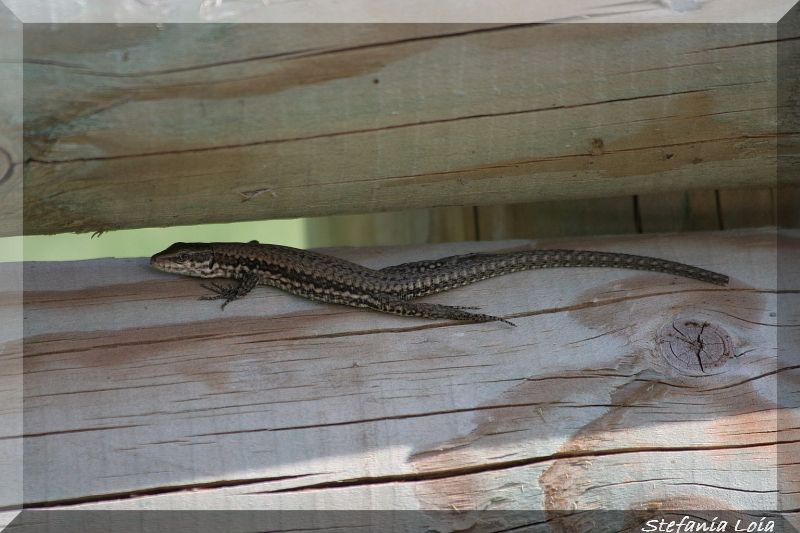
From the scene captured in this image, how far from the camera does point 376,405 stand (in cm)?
244

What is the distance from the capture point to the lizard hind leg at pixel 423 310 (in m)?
2.83

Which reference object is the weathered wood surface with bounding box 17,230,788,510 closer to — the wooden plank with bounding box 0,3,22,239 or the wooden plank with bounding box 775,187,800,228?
the wooden plank with bounding box 0,3,22,239

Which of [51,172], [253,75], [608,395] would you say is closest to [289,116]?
[253,75]

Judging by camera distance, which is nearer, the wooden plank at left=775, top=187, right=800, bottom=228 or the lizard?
→ the lizard

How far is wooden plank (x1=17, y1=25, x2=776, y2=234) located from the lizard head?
43 cm

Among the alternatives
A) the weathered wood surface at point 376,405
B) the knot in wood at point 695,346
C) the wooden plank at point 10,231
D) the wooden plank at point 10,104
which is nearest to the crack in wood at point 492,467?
the weathered wood surface at point 376,405

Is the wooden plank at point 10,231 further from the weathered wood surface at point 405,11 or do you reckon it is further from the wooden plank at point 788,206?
the wooden plank at point 788,206

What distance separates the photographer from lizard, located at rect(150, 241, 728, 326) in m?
2.98

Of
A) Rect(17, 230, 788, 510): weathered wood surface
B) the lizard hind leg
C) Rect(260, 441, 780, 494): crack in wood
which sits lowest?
Rect(260, 441, 780, 494): crack in wood

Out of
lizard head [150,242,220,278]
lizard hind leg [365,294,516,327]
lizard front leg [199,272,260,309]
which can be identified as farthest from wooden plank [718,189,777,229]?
lizard head [150,242,220,278]

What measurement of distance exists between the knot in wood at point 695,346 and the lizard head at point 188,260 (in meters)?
2.06

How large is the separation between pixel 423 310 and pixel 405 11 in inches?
47.7

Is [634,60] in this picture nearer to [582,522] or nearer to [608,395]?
Answer: [608,395]

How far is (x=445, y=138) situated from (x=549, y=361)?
36.5 inches
